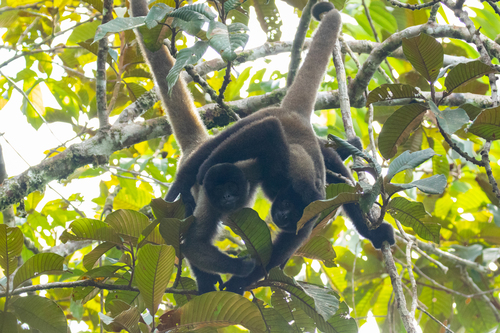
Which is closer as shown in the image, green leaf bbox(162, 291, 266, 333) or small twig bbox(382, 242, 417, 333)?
small twig bbox(382, 242, 417, 333)

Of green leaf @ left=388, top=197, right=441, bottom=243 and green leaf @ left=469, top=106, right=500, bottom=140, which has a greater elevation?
Answer: green leaf @ left=469, top=106, right=500, bottom=140

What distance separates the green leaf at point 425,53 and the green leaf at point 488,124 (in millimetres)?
436

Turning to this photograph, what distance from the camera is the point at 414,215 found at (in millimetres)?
2285

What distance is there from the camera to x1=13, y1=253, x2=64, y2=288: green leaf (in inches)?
87.7

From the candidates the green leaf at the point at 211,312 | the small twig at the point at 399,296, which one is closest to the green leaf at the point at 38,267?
the green leaf at the point at 211,312

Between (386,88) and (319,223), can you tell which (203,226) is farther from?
(386,88)

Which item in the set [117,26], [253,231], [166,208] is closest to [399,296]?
[253,231]

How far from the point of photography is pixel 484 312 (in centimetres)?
429

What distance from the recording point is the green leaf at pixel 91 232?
7.64 feet

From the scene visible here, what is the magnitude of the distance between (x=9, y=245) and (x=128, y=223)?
26.1 inches

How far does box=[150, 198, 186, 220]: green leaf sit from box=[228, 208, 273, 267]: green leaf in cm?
32

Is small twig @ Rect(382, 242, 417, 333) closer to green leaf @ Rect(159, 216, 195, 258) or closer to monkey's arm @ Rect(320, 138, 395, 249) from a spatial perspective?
monkey's arm @ Rect(320, 138, 395, 249)

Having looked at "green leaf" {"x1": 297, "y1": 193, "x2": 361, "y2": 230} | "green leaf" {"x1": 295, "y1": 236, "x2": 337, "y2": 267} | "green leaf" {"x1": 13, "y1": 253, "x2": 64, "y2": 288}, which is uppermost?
"green leaf" {"x1": 297, "y1": 193, "x2": 361, "y2": 230}

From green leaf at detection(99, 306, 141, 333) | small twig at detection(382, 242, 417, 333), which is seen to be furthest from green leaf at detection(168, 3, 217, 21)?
small twig at detection(382, 242, 417, 333)
